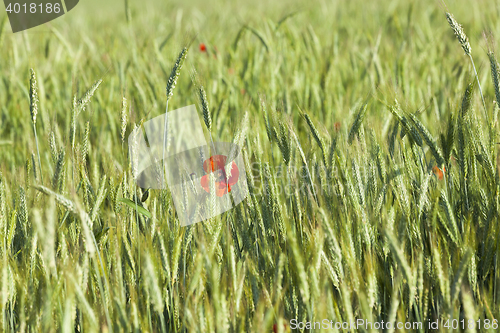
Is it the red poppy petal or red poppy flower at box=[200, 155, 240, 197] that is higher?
red poppy flower at box=[200, 155, 240, 197]

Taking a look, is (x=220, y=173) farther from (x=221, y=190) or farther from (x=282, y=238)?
(x=282, y=238)

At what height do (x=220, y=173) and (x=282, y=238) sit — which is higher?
(x=220, y=173)

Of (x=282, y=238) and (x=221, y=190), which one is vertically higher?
(x=221, y=190)

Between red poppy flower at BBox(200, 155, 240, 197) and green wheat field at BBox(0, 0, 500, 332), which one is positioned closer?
green wheat field at BBox(0, 0, 500, 332)

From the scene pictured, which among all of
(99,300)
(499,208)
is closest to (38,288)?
(99,300)

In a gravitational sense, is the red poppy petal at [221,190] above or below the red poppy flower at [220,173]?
below

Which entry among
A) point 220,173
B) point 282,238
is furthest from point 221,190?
point 282,238

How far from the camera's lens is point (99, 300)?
0.88 metres

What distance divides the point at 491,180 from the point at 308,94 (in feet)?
3.41

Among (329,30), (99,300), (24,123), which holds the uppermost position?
(329,30)

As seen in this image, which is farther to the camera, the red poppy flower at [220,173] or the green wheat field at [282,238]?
the red poppy flower at [220,173]

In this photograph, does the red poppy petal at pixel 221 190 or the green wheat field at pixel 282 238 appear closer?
the green wheat field at pixel 282 238

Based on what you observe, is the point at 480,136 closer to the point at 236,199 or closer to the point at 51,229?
the point at 236,199

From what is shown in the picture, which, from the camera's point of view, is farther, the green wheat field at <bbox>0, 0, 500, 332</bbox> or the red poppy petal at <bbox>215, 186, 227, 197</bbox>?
the red poppy petal at <bbox>215, 186, 227, 197</bbox>
